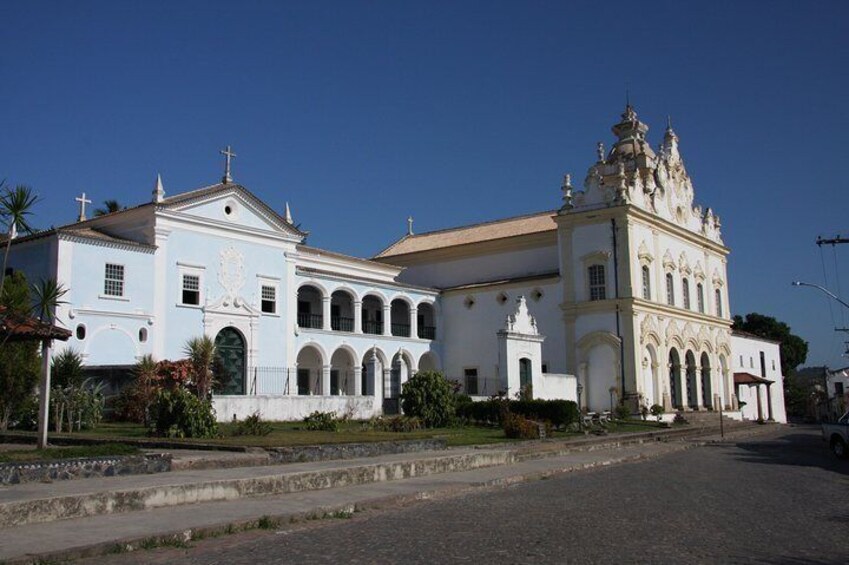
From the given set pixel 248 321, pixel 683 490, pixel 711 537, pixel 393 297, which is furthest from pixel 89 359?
pixel 711 537

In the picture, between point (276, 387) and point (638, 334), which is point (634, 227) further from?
point (276, 387)

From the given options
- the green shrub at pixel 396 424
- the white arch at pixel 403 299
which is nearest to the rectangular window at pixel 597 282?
the white arch at pixel 403 299

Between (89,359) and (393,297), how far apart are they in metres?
17.7

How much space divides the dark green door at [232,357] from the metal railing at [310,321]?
609 centimetres

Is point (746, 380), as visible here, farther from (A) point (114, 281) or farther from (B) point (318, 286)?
(A) point (114, 281)

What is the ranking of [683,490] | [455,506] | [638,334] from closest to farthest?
[455,506]
[683,490]
[638,334]

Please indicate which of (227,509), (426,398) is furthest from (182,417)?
(426,398)

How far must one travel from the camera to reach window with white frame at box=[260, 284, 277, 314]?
111 feet

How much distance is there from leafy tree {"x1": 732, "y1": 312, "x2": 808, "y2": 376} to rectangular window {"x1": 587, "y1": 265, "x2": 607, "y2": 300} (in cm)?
5899

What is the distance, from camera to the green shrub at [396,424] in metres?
23.3

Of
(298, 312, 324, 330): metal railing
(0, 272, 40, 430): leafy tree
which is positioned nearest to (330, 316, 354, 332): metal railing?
(298, 312, 324, 330): metal railing

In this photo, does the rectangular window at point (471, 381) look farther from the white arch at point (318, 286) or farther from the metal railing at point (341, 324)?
the white arch at point (318, 286)

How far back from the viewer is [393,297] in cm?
4200

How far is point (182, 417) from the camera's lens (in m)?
18.1
